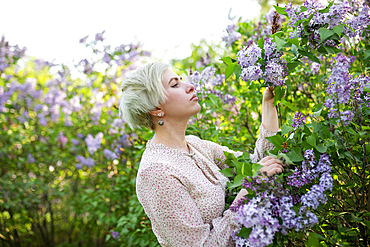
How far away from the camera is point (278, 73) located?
1.14m

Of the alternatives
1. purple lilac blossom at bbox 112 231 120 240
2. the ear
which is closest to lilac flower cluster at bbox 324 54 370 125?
the ear

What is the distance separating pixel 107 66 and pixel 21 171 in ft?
5.94

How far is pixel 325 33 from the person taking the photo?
1.05 m

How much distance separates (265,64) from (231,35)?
124cm

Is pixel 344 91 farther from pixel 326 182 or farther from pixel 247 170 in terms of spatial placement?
pixel 247 170

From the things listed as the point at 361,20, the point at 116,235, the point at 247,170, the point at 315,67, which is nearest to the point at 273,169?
the point at 247,170

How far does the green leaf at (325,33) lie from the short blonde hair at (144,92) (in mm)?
778

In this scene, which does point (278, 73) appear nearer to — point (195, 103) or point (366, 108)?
point (366, 108)

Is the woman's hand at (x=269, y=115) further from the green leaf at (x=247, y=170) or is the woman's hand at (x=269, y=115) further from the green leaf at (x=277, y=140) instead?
the green leaf at (x=247, y=170)

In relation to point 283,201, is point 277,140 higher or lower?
higher

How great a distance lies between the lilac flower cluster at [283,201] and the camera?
36.1 inches

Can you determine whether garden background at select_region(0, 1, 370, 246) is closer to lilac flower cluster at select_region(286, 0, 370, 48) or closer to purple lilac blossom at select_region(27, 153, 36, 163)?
purple lilac blossom at select_region(27, 153, 36, 163)

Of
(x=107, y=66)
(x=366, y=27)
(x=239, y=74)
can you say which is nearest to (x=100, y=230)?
(x=107, y=66)

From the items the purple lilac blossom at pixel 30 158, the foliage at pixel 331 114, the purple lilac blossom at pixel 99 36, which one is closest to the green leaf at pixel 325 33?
the foliage at pixel 331 114
